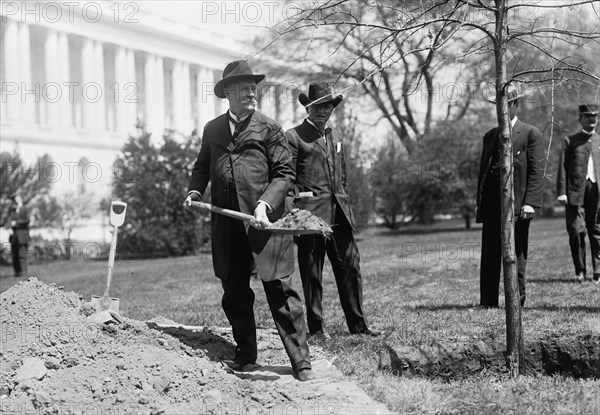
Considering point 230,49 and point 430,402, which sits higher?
point 230,49

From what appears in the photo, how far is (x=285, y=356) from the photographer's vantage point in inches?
224

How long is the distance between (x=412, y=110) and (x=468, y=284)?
85.0 ft

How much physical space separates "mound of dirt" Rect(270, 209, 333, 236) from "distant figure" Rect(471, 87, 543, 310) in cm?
292

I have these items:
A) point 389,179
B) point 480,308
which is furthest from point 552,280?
point 389,179

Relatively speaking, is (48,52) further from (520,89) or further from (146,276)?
(520,89)

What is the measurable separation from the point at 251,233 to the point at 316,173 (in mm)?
1537

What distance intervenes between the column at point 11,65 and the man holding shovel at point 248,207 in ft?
133

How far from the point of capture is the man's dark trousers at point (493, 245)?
713 cm

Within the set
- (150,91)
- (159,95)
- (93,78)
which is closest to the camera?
(93,78)

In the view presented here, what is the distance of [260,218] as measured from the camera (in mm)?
4746

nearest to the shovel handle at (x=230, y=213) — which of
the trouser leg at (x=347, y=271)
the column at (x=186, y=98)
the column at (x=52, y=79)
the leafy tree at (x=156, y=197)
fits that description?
the trouser leg at (x=347, y=271)

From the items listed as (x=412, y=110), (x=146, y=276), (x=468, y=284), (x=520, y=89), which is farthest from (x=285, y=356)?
(x=412, y=110)

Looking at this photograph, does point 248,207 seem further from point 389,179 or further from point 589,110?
point 389,179

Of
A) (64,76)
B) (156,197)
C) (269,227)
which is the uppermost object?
(64,76)
